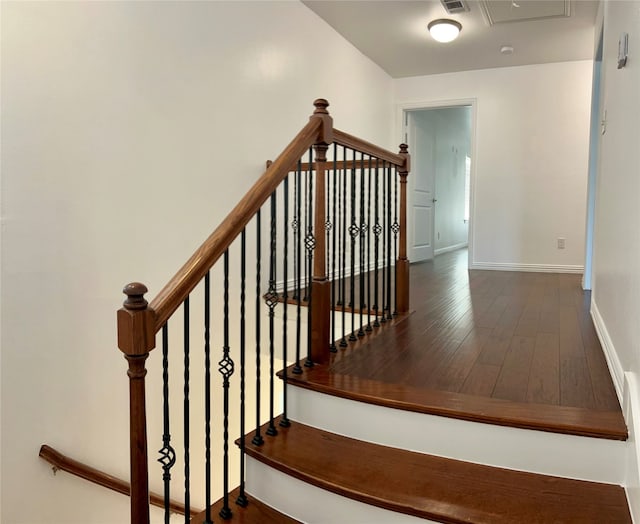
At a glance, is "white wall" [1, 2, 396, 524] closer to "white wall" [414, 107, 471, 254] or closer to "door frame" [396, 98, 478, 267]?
"door frame" [396, 98, 478, 267]

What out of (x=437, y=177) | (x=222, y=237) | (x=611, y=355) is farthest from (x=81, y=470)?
(x=437, y=177)

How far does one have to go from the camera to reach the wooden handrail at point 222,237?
135 centimetres

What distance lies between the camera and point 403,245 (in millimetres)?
3055

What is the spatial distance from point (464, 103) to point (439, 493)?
5.34 metres

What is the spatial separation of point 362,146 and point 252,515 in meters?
1.63

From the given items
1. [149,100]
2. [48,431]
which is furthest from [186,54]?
[48,431]

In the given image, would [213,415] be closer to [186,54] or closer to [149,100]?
[149,100]

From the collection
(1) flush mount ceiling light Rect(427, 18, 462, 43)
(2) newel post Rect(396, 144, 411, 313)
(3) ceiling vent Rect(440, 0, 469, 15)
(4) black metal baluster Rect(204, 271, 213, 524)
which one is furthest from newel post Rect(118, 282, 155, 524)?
(1) flush mount ceiling light Rect(427, 18, 462, 43)

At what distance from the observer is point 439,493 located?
1511 mm

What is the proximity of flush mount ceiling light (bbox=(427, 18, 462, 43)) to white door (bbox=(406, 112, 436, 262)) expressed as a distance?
1.83 meters

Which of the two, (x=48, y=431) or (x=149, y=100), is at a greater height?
(x=149, y=100)

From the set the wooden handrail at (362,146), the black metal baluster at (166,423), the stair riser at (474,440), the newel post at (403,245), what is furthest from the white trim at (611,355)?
the black metal baluster at (166,423)

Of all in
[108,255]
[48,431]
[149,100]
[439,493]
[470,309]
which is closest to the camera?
[439,493]

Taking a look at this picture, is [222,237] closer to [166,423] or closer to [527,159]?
[166,423]
